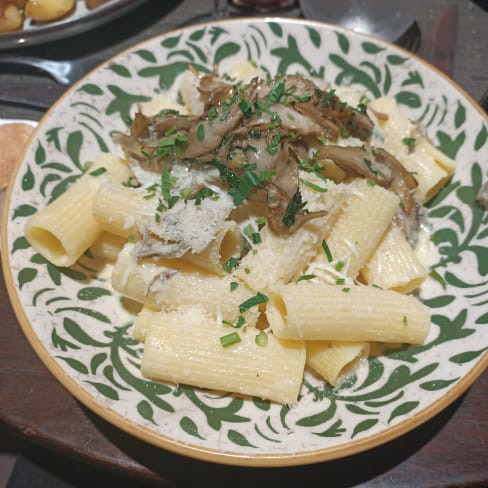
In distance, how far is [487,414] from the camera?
1.84 metres

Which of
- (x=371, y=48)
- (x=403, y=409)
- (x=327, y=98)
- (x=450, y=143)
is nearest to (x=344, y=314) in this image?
(x=403, y=409)

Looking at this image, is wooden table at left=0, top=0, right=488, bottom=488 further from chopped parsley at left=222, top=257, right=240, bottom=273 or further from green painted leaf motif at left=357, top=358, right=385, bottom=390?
chopped parsley at left=222, top=257, right=240, bottom=273

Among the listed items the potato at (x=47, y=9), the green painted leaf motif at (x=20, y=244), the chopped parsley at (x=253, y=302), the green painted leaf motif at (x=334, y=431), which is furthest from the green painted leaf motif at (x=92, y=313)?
the potato at (x=47, y=9)

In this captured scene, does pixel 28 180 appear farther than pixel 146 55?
No

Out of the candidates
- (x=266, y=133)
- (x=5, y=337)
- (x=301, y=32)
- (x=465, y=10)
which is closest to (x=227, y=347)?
(x=266, y=133)

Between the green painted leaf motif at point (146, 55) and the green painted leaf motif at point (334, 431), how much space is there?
73.0 inches

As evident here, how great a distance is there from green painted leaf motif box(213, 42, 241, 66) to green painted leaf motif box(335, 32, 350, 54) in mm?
487

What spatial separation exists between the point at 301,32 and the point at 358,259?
4.31ft

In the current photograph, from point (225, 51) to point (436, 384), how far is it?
6.01ft

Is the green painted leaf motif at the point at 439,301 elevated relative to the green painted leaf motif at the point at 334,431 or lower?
elevated

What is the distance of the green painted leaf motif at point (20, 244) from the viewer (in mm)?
1921

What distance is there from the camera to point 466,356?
5.58 feet

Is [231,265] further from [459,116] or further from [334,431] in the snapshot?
[459,116]

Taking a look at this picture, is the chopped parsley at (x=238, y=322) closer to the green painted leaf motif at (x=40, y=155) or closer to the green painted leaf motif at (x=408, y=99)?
the green painted leaf motif at (x=40, y=155)
